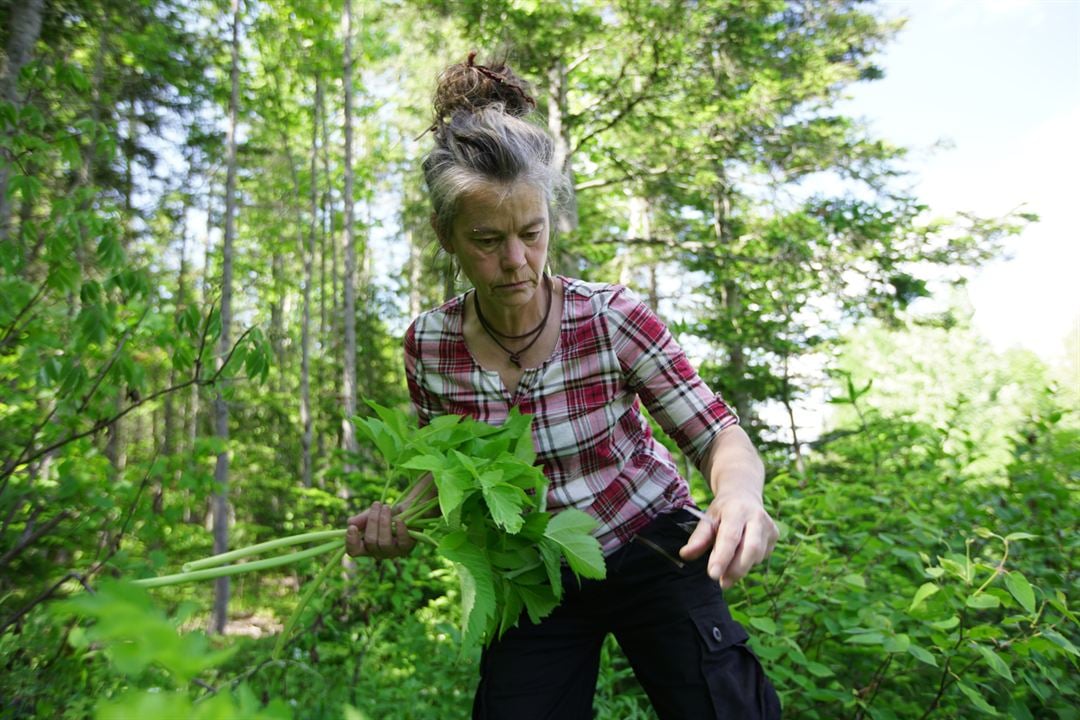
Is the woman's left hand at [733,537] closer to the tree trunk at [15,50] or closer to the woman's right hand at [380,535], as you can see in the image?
the woman's right hand at [380,535]

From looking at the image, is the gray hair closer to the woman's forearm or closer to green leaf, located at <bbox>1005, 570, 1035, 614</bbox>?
the woman's forearm

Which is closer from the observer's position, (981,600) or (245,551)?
(245,551)

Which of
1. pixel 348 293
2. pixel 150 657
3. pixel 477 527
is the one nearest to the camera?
pixel 150 657

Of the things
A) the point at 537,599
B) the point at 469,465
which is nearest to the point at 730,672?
the point at 537,599

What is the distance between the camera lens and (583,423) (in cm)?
177

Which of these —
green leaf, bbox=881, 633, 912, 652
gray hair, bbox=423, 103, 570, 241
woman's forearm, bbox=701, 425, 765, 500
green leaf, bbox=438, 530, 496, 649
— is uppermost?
gray hair, bbox=423, 103, 570, 241

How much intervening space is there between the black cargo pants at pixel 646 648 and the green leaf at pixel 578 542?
0.26 m

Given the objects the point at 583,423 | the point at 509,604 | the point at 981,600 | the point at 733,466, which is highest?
the point at 583,423

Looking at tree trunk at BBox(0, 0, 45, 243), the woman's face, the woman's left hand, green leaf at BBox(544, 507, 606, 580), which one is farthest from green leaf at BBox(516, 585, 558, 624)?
tree trunk at BBox(0, 0, 45, 243)

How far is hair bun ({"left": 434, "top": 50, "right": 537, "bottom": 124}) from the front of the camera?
6.46 feet

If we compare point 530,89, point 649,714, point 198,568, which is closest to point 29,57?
point 530,89

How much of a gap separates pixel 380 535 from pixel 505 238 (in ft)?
2.53

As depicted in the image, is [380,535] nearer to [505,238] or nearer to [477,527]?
[477,527]

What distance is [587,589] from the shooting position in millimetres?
1793
